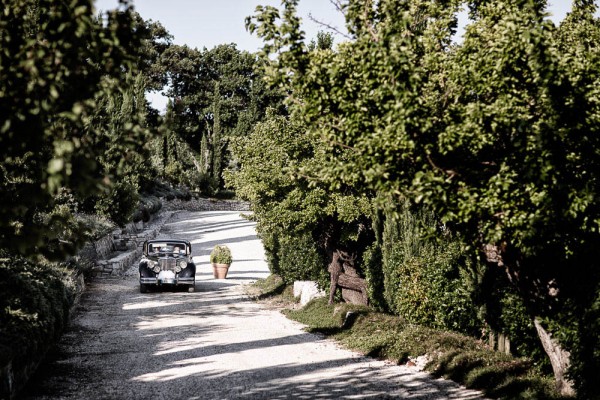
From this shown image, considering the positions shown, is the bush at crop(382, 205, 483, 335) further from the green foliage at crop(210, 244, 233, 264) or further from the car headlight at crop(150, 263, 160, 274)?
the green foliage at crop(210, 244, 233, 264)

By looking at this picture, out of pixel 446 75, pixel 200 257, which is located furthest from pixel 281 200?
pixel 200 257

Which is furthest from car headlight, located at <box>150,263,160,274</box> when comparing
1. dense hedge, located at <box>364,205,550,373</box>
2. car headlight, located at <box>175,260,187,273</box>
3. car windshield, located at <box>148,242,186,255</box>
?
dense hedge, located at <box>364,205,550,373</box>

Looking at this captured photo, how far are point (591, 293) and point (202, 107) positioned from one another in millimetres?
74170

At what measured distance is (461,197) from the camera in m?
6.14

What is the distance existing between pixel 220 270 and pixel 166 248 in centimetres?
399

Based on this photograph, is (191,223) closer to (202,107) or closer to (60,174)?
(202,107)

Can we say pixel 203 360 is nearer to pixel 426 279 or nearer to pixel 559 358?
pixel 426 279

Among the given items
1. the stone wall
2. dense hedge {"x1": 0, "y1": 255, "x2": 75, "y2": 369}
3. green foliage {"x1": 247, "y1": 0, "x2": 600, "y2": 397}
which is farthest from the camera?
the stone wall

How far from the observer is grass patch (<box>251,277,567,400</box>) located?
8344 mm

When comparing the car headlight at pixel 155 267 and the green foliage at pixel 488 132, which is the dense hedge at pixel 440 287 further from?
the car headlight at pixel 155 267

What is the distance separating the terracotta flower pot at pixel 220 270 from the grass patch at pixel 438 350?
31.5 ft

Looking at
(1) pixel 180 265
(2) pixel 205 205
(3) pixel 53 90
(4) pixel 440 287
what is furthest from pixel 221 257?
(2) pixel 205 205

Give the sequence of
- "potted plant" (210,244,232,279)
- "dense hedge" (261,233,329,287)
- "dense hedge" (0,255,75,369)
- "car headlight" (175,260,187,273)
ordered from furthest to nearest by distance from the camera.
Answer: "potted plant" (210,244,232,279) → "car headlight" (175,260,187,273) → "dense hedge" (261,233,329,287) → "dense hedge" (0,255,75,369)

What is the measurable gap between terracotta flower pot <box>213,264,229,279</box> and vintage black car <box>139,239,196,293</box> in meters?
3.65
